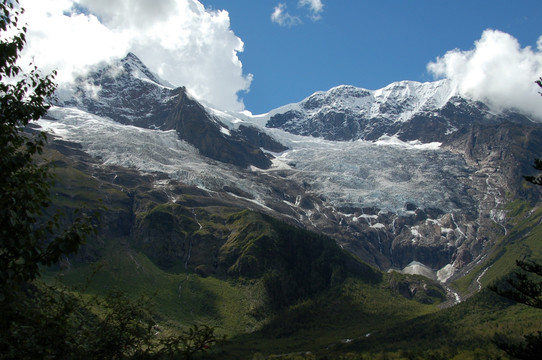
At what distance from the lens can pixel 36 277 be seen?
1420 cm

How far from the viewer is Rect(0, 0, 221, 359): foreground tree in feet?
42.7


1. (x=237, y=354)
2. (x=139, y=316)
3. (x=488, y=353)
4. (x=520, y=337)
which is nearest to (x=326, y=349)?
(x=237, y=354)

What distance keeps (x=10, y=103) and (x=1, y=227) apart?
480 cm

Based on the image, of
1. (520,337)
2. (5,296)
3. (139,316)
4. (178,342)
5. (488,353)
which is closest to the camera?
(5,296)

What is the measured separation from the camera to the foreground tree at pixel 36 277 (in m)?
13.0

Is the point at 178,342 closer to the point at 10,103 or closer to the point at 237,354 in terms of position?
the point at 10,103

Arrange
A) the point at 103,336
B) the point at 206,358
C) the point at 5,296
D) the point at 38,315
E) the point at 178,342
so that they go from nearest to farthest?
the point at 5,296 → the point at 38,315 → the point at 178,342 → the point at 103,336 → the point at 206,358

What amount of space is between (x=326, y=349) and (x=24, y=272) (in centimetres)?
18432

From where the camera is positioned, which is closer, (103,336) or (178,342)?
(178,342)

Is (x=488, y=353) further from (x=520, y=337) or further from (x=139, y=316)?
(x=139, y=316)

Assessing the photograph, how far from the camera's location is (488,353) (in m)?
162

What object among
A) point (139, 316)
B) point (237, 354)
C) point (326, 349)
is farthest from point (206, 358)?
point (139, 316)

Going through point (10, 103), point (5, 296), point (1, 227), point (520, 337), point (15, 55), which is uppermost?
point (15, 55)

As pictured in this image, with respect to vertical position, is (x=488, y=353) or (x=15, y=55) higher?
(x=15, y=55)
